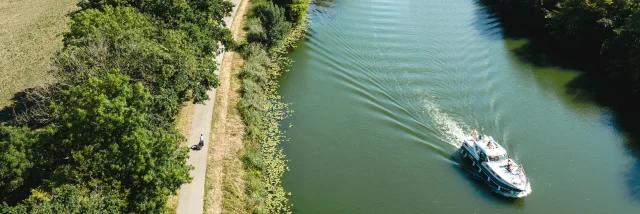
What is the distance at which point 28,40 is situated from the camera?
43469 millimetres

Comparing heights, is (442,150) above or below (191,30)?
below

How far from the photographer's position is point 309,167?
30.5 meters

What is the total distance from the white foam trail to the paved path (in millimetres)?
15652

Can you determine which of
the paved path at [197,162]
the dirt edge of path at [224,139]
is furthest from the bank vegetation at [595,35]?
the paved path at [197,162]

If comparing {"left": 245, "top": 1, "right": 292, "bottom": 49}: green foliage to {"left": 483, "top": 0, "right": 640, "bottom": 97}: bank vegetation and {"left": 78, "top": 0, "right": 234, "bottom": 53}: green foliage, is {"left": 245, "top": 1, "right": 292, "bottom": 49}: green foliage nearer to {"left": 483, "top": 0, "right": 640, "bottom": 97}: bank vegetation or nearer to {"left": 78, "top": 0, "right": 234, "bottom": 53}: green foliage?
{"left": 78, "top": 0, "right": 234, "bottom": 53}: green foliage

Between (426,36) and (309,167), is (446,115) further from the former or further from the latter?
(426,36)

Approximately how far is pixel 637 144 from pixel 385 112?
1761cm

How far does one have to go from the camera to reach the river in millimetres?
28328

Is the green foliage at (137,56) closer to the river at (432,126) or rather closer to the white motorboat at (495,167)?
the river at (432,126)

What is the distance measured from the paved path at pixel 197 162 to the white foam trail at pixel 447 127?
15.7m

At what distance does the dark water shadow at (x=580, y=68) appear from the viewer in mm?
33594

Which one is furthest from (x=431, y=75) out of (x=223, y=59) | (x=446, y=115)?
(x=223, y=59)

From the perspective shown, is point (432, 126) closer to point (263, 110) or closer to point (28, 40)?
point (263, 110)

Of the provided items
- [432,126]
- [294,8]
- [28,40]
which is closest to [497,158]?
[432,126]
